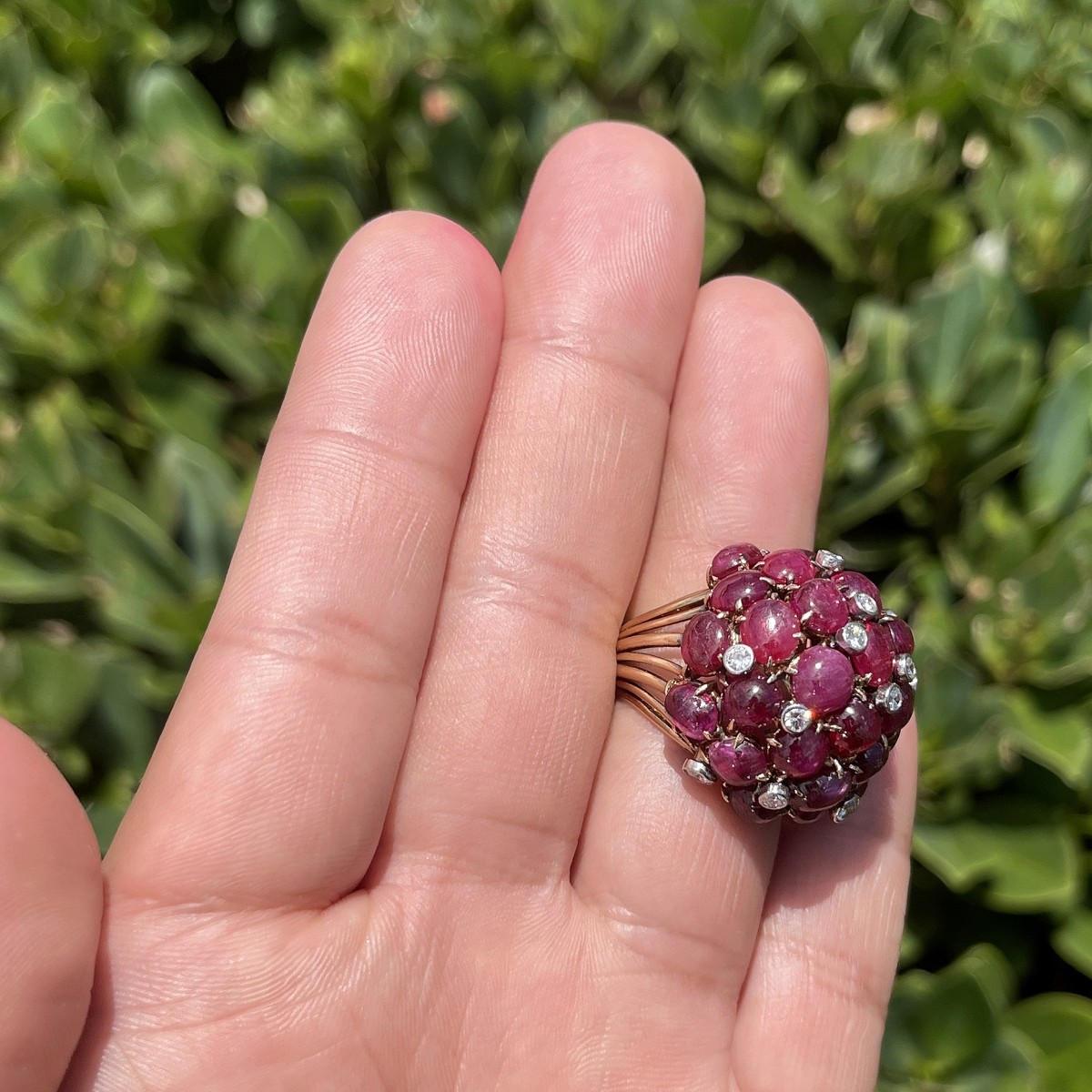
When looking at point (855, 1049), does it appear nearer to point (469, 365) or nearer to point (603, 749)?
point (603, 749)

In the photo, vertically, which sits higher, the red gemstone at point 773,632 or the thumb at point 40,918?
the red gemstone at point 773,632

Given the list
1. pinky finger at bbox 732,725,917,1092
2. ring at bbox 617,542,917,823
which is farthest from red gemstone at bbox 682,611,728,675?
pinky finger at bbox 732,725,917,1092

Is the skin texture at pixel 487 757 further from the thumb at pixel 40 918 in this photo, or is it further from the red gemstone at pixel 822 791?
the red gemstone at pixel 822 791

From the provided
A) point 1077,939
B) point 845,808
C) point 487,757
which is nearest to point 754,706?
point 845,808

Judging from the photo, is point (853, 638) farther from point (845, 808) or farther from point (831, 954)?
point (831, 954)

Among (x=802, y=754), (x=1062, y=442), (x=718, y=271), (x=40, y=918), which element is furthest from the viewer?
(x=718, y=271)

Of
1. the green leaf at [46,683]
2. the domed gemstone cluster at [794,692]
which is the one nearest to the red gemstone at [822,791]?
the domed gemstone cluster at [794,692]

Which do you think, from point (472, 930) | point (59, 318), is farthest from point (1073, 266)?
point (59, 318)
